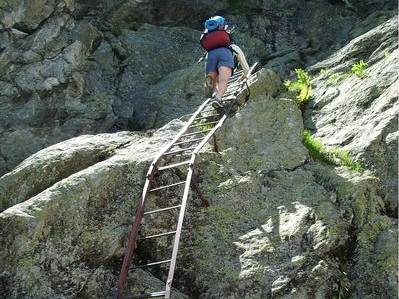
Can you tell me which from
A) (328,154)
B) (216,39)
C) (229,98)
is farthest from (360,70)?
(328,154)

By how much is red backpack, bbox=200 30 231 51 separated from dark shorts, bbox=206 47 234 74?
107 millimetres

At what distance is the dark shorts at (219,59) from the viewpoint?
45.9ft

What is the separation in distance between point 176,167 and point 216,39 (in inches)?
199

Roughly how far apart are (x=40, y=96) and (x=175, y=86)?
12.8 ft

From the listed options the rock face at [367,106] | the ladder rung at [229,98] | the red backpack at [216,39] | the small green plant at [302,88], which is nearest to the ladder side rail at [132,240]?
the rock face at [367,106]

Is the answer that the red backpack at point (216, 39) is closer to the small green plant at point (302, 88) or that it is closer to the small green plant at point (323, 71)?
the small green plant at point (302, 88)

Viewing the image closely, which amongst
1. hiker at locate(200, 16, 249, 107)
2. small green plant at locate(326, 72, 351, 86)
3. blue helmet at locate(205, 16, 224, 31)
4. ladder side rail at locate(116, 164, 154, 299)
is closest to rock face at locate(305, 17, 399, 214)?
small green plant at locate(326, 72, 351, 86)

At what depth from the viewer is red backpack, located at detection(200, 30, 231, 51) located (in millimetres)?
14133

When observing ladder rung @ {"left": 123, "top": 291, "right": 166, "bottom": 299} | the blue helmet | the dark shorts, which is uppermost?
the blue helmet

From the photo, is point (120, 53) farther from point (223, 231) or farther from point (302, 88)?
point (223, 231)

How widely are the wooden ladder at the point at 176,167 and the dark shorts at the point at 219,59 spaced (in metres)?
0.57

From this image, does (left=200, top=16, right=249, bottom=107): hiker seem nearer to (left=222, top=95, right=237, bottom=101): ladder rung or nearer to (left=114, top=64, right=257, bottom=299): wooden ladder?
(left=222, top=95, right=237, bottom=101): ladder rung

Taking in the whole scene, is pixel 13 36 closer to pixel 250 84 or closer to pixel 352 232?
pixel 250 84

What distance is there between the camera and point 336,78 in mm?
13945
